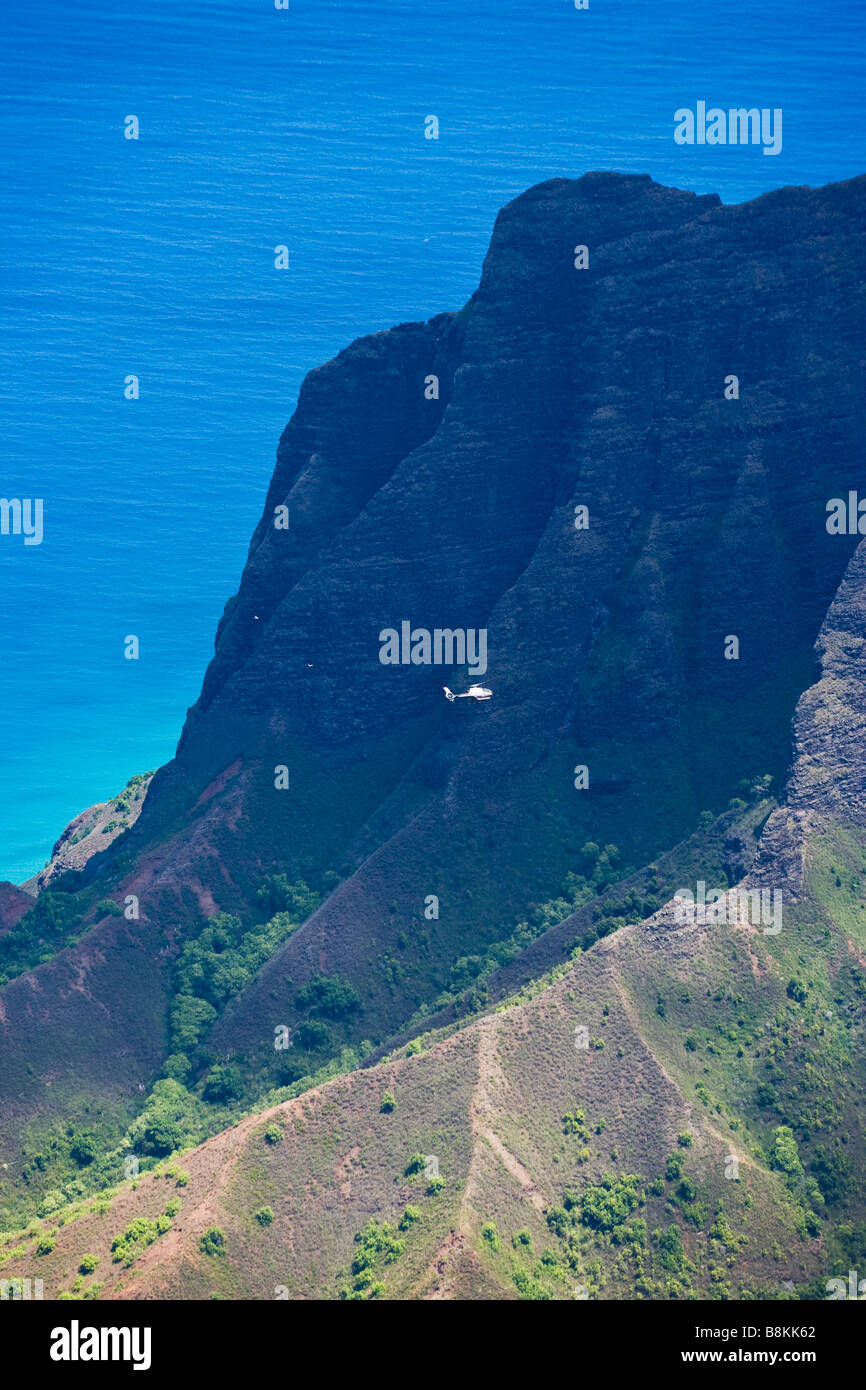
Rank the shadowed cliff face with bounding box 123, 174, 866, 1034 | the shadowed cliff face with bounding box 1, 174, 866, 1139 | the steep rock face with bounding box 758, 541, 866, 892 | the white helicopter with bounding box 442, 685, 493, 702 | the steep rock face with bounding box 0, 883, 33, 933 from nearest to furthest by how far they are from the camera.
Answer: the steep rock face with bounding box 758, 541, 866, 892 < the white helicopter with bounding box 442, 685, 493, 702 < the shadowed cliff face with bounding box 1, 174, 866, 1139 < the shadowed cliff face with bounding box 123, 174, 866, 1034 < the steep rock face with bounding box 0, 883, 33, 933

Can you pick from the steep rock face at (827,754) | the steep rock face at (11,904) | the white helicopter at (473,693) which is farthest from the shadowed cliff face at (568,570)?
the steep rock face at (11,904)

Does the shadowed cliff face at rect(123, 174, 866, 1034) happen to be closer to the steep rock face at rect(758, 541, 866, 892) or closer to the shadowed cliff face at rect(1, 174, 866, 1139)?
the shadowed cliff face at rect(1, 174, 866, 1139)

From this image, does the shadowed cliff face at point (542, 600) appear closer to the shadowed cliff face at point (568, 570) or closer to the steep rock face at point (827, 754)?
the shadowed cliff face at point (568, 570)

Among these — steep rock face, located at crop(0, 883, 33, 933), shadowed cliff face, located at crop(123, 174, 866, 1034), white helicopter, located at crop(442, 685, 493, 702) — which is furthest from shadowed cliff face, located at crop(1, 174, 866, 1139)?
steep rock face, located at crop(0, 883, 33, 933)

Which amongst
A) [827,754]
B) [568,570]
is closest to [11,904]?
[568,570]
